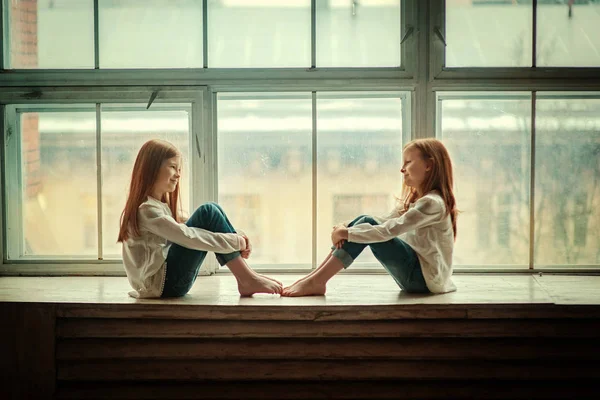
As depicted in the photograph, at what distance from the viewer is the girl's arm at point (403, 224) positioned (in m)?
2.37

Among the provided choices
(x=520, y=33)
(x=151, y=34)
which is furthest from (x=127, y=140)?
(x=520, y=33)

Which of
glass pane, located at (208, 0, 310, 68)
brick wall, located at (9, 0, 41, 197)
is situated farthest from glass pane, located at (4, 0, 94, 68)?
glass pane, located at (208, 0, 310, 68)

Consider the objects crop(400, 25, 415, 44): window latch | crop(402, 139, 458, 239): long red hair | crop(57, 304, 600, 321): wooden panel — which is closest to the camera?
crop(57, 304, 600, 321): wooden panel

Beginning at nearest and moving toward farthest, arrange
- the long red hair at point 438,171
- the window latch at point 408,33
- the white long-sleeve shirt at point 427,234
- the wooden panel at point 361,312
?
1. the wooden panel at point 361,312
2. the white long-sleeve shirt at point 427,234
3. the long red hair at point 438,171
4. the window latch at point 408,33

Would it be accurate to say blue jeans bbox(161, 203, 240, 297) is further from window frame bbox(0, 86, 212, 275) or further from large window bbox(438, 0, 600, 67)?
large window bbox(438, 0, 600, 67)

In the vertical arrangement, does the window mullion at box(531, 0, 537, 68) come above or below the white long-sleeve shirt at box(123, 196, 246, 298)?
above

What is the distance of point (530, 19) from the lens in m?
2.84

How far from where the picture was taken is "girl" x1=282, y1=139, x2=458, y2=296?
2393 millimetres

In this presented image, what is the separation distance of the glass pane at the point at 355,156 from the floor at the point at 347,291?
304mm

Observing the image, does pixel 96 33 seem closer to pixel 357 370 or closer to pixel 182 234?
pixel 182 234

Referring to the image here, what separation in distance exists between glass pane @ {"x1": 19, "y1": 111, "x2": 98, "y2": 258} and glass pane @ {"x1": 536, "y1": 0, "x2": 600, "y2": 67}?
Answer: 6.66 ft

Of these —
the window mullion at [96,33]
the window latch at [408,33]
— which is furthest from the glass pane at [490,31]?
the window mullion at [96,33]

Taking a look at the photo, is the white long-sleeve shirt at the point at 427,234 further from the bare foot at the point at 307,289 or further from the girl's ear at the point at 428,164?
the bare foot at the point at 307,289

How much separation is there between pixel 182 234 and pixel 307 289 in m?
0.52
